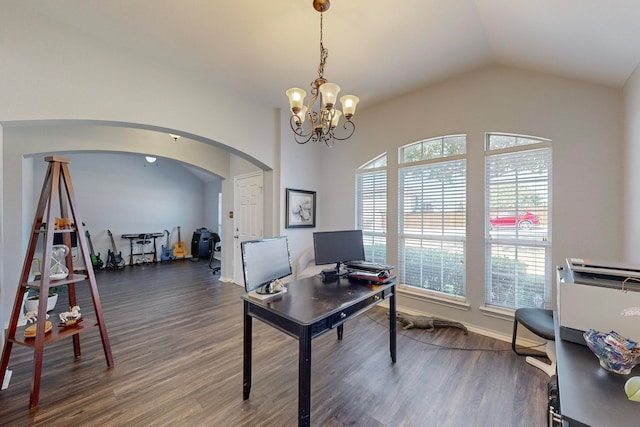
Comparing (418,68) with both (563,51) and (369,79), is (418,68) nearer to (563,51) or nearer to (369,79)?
(369,79)

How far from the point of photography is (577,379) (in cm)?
100

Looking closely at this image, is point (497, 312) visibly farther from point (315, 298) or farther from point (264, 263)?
point (264, 263)

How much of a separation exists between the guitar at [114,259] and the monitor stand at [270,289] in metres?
6.98

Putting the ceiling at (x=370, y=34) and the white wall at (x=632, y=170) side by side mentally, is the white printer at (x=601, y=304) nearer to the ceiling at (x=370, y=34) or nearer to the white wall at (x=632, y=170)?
the white wall at (x=632, y=170)

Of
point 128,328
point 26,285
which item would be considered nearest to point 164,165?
point 128,328

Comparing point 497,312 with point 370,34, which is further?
point 497,312

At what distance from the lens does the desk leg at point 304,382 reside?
1.48 m

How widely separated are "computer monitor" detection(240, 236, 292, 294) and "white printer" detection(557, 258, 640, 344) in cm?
174

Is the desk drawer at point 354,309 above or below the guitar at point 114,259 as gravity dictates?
above

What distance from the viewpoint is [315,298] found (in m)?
1.93

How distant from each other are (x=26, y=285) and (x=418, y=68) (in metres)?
4.26

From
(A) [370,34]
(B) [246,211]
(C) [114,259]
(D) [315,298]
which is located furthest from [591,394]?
(C) [114,259]

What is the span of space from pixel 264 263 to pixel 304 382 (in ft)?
2.74

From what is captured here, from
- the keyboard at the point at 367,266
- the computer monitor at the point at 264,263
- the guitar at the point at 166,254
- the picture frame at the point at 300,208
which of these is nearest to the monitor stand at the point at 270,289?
the computer monitor at the point at 264,263
